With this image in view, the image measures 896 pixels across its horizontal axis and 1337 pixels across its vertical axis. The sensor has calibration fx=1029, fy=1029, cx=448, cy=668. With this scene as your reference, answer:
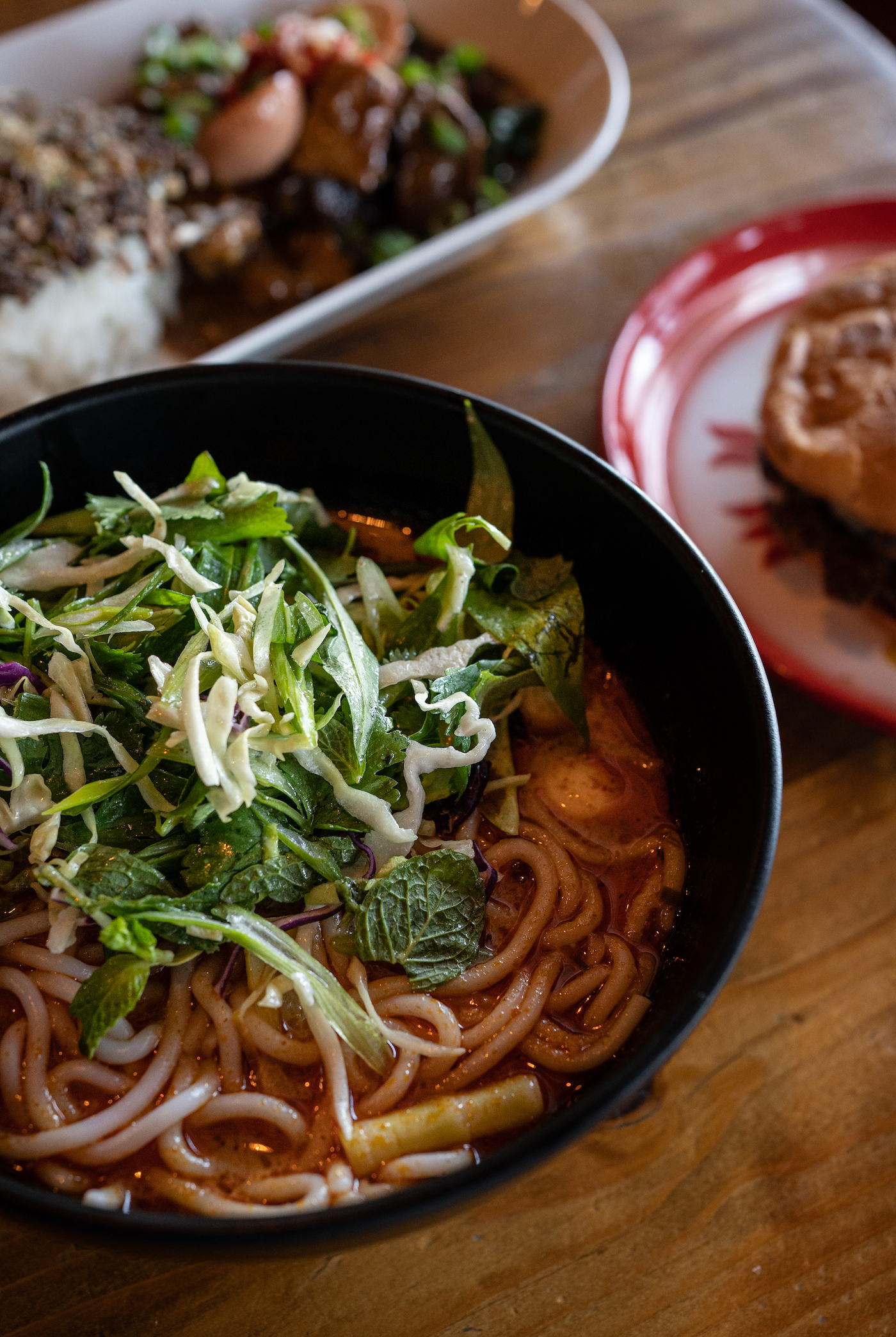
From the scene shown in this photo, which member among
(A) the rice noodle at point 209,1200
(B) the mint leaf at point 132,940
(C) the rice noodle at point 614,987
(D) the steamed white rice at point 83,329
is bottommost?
(A) the rice noodle at point 209,1200

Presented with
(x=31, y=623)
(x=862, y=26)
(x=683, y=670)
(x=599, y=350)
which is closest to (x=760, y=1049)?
(x=683, y=670)

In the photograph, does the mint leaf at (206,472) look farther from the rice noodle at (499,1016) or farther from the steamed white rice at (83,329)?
the steamed white rice at (83,329)

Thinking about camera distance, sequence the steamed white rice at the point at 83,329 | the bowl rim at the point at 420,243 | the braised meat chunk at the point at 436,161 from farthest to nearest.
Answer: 1. the braised meat chunk at the point at 436,161
2. the steamed white rice at the point at 83,329
3. the bowl rim at the point at 420,243

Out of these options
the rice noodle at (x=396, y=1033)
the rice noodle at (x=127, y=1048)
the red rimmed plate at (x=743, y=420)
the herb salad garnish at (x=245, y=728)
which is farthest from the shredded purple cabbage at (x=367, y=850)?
the red rimmed plate at (x=743, y=420)

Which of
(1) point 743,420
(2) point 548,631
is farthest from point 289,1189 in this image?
(1) point 743,420

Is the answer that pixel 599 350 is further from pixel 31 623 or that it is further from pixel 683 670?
pixel 31 623

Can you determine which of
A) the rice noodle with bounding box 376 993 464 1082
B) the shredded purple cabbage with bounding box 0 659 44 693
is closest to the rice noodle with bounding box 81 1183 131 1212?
the rice noodle with bounding box 376 993 464 1082

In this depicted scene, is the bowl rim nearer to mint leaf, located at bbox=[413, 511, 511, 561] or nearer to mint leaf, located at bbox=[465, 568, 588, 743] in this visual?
mint leaf, located at bbox=[413, 511, 511, 561]
